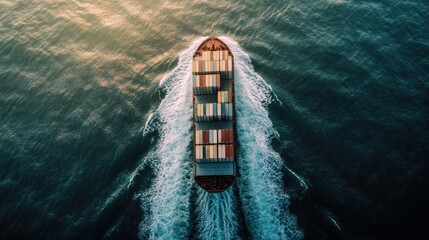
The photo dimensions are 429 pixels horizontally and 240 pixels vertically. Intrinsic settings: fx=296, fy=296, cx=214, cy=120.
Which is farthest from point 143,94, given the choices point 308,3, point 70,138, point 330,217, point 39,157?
point 308,3

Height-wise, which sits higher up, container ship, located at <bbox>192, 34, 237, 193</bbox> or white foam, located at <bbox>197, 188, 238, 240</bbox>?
container ship, located at <bbox>192, 34, 237, 193</bbox>

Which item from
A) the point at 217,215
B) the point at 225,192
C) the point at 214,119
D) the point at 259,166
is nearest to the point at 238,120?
the point at 214,119

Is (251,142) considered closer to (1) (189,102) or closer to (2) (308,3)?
(1) (189,102)

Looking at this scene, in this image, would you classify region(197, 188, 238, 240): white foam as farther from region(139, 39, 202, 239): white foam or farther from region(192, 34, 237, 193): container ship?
region(139, 39, 202, 239): white foam

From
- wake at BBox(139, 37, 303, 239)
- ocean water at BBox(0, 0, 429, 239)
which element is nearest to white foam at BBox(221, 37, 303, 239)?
wake at BBox(139, 37, 303, 239)

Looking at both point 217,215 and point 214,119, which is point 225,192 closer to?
point 217,215

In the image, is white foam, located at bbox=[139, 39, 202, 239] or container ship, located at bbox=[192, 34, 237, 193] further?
container ship, located at bbox=[192, 34, 237, 193]

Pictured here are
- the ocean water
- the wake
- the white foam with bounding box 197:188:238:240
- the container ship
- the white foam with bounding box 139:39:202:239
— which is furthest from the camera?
the container ship
